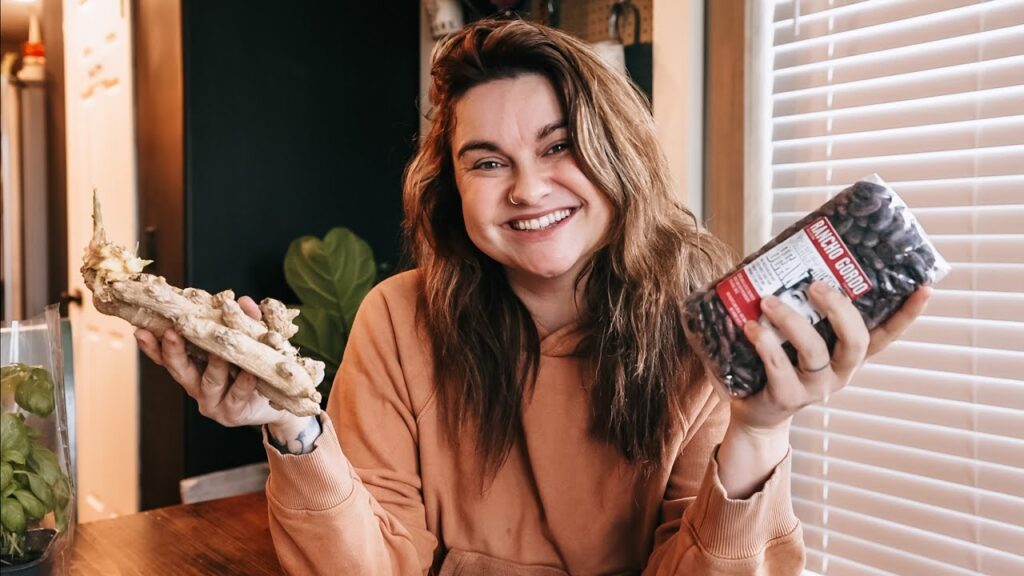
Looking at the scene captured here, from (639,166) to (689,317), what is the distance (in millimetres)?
398

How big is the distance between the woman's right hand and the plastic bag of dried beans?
1.44 ft

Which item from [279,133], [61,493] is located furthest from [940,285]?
[279,133]

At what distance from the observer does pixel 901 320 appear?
0.80 meters

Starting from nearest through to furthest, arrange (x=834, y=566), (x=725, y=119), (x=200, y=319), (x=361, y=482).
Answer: (x=200, y=319)
(x=361, y=482)
(x=834, y=566)
(x=725, y=119)

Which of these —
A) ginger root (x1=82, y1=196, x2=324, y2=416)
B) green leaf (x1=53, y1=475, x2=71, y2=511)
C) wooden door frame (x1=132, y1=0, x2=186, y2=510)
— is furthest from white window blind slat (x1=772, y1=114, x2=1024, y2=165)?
wooden door frame (x1=132, y1=0, x2=186, y2=510)

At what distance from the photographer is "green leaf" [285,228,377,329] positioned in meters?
2.07

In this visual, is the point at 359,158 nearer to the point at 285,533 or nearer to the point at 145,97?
the point at 145,97

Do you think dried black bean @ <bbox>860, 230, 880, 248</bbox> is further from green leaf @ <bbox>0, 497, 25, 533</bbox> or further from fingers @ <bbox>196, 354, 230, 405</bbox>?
green leaf @ <bbox>0, 497, 25, 533</bbox>

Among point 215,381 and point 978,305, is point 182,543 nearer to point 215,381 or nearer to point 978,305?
point 215,381

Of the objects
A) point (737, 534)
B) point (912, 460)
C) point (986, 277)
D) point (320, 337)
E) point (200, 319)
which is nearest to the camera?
point (200, 319)

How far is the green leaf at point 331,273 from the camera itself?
207cm

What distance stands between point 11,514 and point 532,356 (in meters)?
0.72

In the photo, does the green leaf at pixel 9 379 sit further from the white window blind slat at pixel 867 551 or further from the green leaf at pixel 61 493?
the white window blind slat at pixel 867 551

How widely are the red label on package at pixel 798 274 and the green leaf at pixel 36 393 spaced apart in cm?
59
